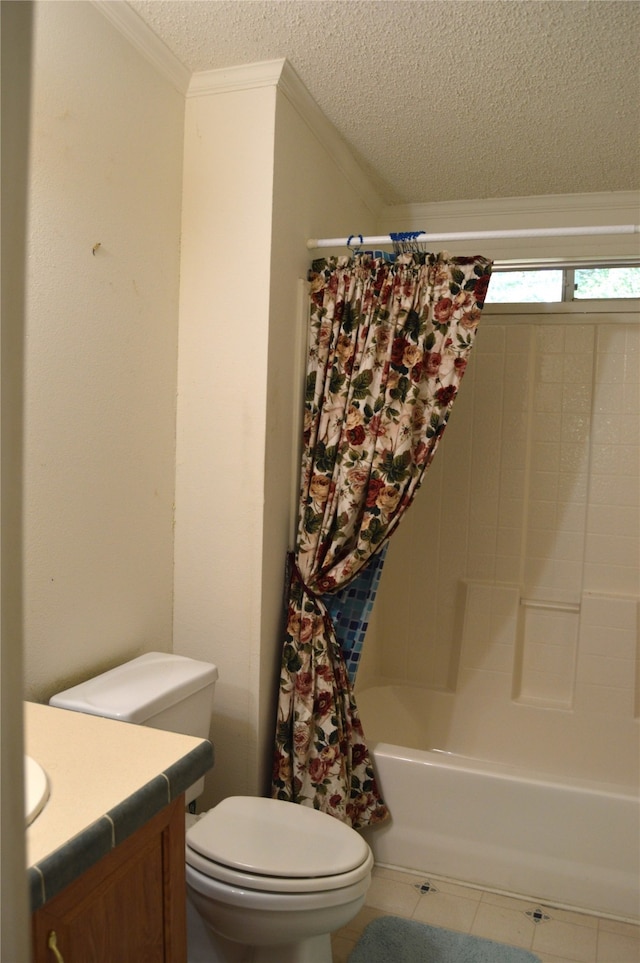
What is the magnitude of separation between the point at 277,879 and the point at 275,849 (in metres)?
0.09

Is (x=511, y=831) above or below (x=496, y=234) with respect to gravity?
below

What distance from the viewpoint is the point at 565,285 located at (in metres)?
3.03

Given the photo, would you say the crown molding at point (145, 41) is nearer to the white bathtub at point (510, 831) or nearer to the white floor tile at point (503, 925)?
the white bathtub at point (510, 831)

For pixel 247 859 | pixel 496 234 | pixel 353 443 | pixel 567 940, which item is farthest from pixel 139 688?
pixel 496 234

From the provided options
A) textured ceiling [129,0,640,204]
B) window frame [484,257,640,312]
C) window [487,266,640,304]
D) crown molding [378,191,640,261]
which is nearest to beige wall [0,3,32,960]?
textured ceiling [129,0,640,204]

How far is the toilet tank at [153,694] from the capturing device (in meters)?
1.55

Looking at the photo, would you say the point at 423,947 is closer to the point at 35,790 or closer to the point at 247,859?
the point at 247,859

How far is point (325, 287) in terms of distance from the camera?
225 centimetres

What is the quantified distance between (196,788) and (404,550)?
1.58 m

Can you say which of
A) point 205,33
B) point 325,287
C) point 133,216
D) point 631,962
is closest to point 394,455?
point 325,287

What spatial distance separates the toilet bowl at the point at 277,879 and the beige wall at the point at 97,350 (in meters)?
0.53

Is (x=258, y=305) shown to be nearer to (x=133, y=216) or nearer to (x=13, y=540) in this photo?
(x=133, y=216)

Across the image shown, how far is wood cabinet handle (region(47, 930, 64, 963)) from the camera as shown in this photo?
953 millimetres

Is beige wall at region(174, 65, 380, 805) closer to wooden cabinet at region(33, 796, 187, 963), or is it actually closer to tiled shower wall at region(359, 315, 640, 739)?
wooden cabinet at region(33, 796, 187, 963)
